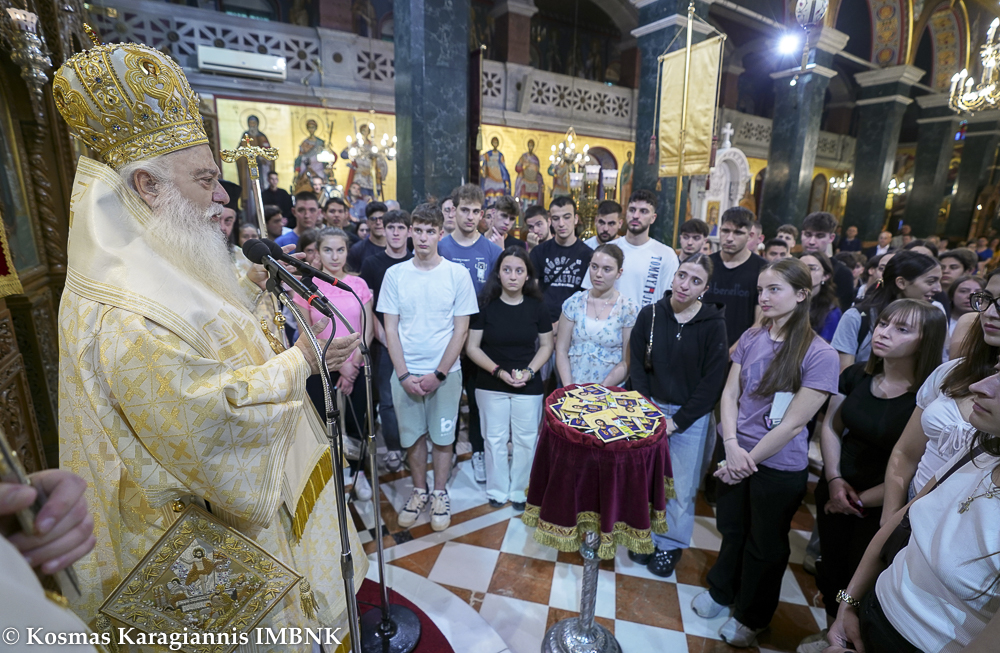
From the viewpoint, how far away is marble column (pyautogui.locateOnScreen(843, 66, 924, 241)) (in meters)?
11.1

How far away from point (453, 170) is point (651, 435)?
4045mm

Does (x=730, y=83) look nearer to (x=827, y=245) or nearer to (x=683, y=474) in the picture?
(x=827, y=245)

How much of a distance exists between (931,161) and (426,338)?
58.3 ft

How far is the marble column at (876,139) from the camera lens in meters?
11.1

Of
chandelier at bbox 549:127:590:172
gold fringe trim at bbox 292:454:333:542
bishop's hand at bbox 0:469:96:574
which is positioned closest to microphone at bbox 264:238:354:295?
gold fringe trim at bbox 292:454:333:542

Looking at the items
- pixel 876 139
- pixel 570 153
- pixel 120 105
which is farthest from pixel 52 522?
pixel 876 139

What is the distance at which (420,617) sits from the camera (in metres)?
2.22

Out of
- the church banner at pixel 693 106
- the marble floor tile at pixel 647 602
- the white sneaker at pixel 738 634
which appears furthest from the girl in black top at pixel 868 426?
the church banner at pixel 693 106

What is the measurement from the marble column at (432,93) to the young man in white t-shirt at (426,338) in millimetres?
2389

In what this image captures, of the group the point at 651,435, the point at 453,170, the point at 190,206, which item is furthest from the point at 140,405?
the point at 453,170

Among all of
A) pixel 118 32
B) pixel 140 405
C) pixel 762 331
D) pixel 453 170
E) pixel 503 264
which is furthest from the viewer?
pixel 118 32

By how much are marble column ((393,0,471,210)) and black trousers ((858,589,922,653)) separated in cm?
472

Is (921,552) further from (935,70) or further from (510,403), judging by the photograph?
(935,70)

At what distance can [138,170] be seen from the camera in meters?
1.34
